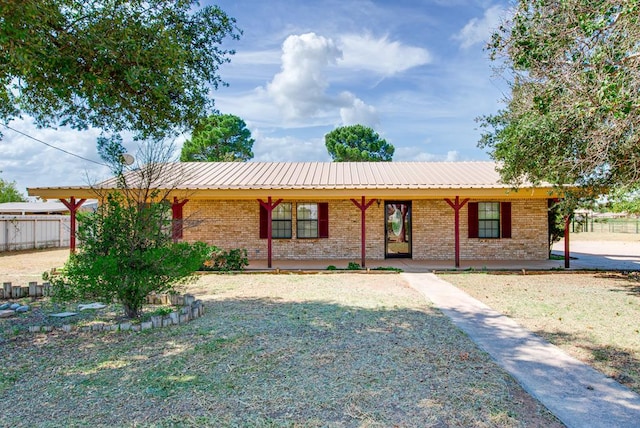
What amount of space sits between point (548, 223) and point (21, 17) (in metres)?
15.1

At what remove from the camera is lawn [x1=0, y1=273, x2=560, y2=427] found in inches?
124

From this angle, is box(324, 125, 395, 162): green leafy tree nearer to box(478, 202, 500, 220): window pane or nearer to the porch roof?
the porch roof

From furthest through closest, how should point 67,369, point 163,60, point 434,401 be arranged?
point 163,60 → point 67,369 → point 434,401

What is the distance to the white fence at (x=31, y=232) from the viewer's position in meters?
17.8

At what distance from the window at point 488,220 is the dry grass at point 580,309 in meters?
3.36

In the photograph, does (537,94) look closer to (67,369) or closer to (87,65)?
(87,65)

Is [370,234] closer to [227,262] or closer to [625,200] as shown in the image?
[227,262]

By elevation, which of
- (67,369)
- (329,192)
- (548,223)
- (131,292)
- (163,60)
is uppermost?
(163,60)

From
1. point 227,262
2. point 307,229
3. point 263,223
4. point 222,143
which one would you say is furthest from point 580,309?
point 222,143

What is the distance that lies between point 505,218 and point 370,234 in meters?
4.70

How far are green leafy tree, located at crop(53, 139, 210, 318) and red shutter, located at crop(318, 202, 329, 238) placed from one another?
26.5 feet

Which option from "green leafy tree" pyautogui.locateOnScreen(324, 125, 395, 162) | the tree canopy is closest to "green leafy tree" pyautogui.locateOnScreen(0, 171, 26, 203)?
"green leafy tree" pyautogui.locateOnScreen(324, 125, 395, 162)

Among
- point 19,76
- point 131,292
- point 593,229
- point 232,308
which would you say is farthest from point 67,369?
point 593,229

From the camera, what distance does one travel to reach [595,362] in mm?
4336
